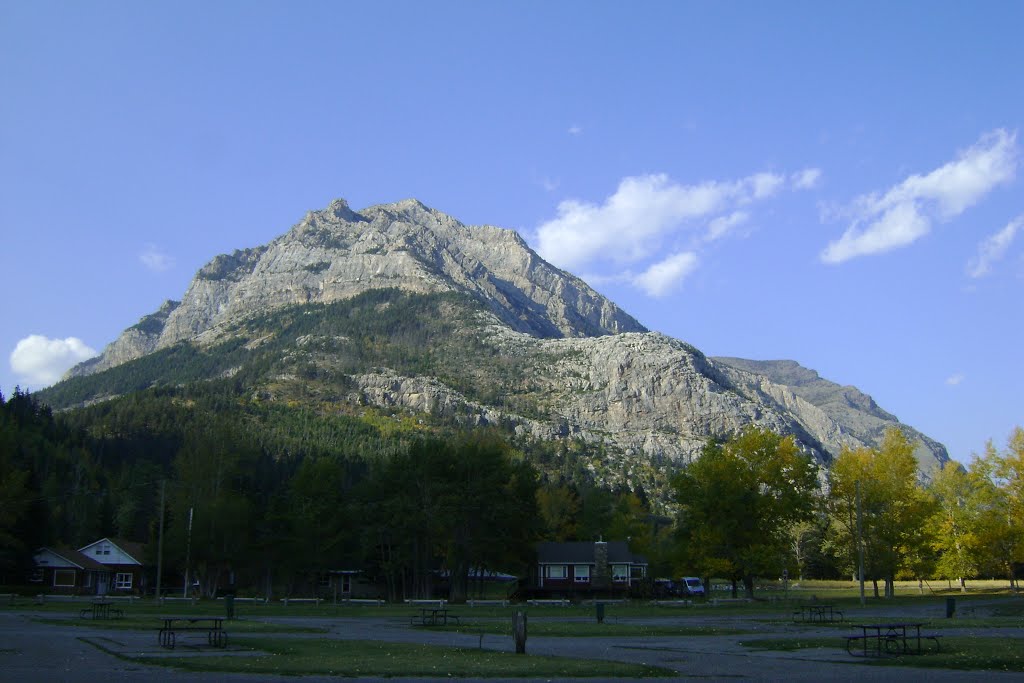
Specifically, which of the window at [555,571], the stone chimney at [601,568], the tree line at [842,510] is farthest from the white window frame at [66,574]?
the tree line at [842,510]

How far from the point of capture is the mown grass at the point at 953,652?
2220 centimetres

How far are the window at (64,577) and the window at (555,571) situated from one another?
53.0m

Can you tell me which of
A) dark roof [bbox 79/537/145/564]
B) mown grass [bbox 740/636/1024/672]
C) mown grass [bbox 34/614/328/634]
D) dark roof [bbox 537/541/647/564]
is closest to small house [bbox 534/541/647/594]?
dark roof [bbox 537/541/647/564]

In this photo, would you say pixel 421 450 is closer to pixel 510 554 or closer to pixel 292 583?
pixel 510 554

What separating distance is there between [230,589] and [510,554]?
132 feet

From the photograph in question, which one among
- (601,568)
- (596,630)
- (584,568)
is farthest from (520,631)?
(584,568)

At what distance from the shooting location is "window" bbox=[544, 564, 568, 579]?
9550 centimetres

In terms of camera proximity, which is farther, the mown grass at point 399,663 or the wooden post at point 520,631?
the wooden post at point 520,631

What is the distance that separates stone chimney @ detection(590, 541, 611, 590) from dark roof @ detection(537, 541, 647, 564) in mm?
2055

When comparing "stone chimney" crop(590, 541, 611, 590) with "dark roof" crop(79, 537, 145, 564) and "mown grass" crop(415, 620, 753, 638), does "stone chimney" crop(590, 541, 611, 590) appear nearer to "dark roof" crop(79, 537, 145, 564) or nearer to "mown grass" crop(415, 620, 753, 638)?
"mown grass" crop(415, 620, 753, 638)

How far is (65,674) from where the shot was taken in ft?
61.5

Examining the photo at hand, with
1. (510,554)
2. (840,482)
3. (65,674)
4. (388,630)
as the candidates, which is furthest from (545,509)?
(65,674)

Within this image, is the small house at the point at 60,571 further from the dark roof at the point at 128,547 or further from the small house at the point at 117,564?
the dark roof at the point at 128,547

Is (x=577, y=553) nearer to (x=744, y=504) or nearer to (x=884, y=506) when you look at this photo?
(x=744, y=504)
